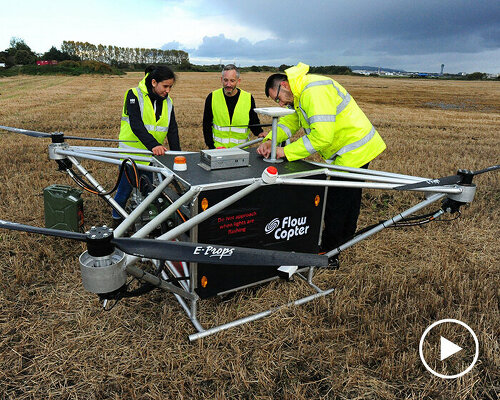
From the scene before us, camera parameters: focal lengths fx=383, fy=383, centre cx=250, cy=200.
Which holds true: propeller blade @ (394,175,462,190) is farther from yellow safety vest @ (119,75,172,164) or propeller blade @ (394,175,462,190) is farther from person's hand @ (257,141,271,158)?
yellow safety vest @ (119,75,172,164)

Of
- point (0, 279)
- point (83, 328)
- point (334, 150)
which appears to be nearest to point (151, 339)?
point (83, 328)

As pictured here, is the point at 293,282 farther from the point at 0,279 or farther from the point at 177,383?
the point at 0,279

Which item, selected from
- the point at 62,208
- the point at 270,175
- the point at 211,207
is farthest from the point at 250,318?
the point at 62,208

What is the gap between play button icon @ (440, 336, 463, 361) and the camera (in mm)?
3266

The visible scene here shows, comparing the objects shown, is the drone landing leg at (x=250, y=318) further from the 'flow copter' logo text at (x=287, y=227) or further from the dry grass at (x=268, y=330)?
the 'flow copter' logo text at (x=287, y=227)

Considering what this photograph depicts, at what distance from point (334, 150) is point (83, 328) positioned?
311 centimetres

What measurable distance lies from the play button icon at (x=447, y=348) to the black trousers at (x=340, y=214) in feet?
4.78

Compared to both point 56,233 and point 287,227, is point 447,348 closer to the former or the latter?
point 287,227

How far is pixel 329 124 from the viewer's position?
12.1 ft

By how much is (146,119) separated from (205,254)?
314 cm

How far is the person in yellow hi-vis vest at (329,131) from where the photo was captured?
370 cm

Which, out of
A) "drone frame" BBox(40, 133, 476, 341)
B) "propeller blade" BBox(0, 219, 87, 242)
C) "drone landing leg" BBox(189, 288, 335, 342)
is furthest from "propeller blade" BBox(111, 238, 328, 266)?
"drone landing leg" BBox(189, 288, 335, 342)

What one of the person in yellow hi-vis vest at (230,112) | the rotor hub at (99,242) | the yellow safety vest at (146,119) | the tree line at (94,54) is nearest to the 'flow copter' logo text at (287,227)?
the rotor hub at (99,242)

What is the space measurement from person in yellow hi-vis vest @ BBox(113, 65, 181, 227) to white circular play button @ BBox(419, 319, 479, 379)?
3296mm
